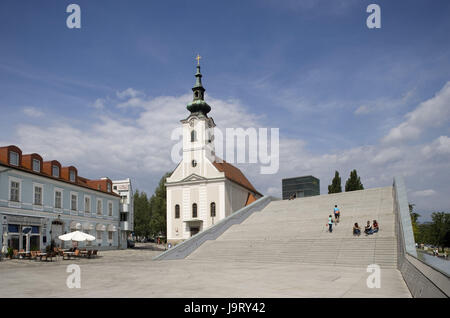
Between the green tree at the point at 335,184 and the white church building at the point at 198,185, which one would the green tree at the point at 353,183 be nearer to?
the green tree at the point at 335,184

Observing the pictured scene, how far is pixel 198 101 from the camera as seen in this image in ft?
167

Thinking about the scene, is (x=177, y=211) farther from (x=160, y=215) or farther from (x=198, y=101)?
(x=160, y=215)

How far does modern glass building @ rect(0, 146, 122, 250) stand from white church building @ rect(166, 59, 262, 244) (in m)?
8.07

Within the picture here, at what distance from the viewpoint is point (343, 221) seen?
2569cm

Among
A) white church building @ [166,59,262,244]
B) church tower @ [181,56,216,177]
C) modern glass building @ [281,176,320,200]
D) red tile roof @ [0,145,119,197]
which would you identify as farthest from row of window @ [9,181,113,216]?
modern glass building @ [281,176,320,200]

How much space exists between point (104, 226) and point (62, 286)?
3248 cm

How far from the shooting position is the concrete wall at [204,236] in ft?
76.5

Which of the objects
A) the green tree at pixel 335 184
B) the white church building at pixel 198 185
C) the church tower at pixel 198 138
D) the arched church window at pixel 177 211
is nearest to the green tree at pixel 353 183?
the green tree at pixel 335 184

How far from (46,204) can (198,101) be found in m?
24.4

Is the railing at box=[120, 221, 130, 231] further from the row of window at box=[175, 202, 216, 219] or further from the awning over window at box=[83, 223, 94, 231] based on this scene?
the awning over window at box=[83, 223, 94, 231]
